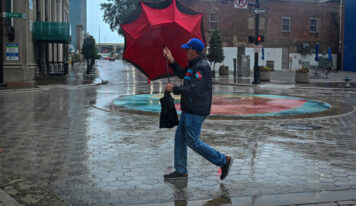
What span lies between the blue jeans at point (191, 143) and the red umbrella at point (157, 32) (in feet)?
3.20

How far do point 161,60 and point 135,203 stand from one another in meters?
2.19

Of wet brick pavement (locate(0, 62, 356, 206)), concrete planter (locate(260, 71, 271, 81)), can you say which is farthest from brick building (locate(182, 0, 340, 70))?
wet brick pavement (locate(0, 62, 356, 206))

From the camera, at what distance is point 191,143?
5.30 metres

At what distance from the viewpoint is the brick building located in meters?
46.4

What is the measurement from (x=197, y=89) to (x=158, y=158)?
1979 mm

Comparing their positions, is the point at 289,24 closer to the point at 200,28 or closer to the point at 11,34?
the point at 11,34

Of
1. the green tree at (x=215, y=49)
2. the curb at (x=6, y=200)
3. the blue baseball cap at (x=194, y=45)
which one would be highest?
the green tree at (x=215, y=49)

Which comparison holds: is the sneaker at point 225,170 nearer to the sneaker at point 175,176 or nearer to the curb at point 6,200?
the sneaker at point 175,176

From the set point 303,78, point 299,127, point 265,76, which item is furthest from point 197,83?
point 265,76

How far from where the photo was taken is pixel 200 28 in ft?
19.8

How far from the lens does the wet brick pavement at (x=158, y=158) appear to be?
5008 mm

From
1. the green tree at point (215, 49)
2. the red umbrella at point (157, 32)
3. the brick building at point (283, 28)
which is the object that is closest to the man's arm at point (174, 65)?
the red umbrella at point (157, 32)

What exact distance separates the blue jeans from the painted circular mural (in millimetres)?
6307

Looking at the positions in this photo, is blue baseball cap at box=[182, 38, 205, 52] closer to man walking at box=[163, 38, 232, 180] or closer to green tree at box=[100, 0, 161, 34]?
man walking at box=[163, 38, 232, 180]
